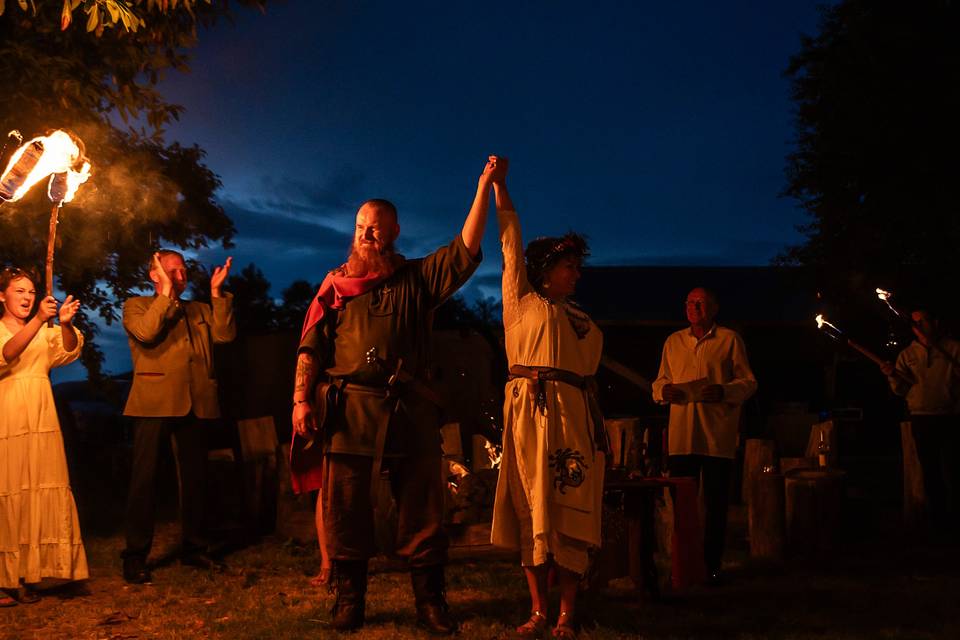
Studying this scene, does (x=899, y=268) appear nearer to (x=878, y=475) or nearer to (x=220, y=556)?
(x=878, y=475)

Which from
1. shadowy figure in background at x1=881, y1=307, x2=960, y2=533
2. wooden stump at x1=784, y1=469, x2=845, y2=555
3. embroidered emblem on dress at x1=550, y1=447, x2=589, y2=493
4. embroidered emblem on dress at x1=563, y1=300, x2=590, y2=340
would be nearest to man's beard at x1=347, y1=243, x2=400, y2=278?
embroidered emblem on dress at x1=563, y1=300, x2=590, y2=340

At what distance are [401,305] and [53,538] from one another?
299 centimetres

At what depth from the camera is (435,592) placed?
5.42 m

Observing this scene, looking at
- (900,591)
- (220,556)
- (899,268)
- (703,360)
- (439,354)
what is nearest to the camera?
(900,591)

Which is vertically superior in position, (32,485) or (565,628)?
(32,485)

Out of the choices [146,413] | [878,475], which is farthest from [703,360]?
[878,475]

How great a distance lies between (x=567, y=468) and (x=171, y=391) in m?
3.36

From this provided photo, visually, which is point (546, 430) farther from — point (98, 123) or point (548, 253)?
point (98, 123)

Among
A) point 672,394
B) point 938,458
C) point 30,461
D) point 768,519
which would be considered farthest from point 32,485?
point 938,458

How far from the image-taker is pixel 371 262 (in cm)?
542

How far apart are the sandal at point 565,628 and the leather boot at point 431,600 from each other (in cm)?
57

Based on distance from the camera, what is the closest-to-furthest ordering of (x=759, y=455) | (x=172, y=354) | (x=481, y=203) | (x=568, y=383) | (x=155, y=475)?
(x=481, y=203), (x=568, y=383), (x=155, y=475), (x=172, y=354), (x=759, y=455)

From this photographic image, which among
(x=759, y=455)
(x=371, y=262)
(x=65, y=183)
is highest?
(x=65, y=183)

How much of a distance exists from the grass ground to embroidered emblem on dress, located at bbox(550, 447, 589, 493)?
837 mm
